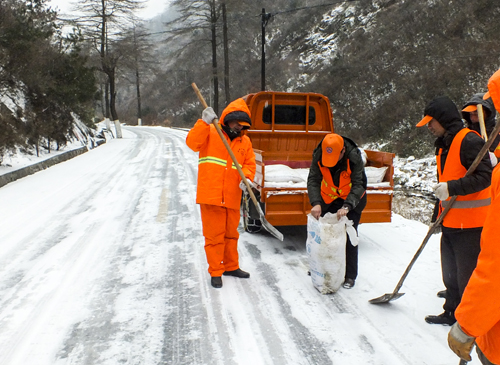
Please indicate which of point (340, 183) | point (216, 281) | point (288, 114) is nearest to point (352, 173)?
point (340, 183)

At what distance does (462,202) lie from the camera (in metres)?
2.85

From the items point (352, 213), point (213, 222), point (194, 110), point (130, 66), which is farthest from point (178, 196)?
point (194, 110)

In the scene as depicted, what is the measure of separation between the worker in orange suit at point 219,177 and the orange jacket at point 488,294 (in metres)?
2.60

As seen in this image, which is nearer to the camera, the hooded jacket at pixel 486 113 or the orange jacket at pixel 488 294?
the orange jacket at pixel 488 294

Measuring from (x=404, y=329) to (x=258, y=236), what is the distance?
283 cm

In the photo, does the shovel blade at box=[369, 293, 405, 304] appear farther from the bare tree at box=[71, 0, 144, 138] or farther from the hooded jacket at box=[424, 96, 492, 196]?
the bare tree at box=[71, 0, 144, 138]

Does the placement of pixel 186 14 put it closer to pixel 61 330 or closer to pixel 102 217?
pixel 102 217

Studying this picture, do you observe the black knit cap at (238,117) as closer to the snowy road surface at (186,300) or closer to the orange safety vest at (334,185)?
the orange safety vest at (334,185)

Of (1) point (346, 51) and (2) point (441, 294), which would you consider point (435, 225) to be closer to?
(2) point (441, 294)

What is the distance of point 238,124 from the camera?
12.9ft

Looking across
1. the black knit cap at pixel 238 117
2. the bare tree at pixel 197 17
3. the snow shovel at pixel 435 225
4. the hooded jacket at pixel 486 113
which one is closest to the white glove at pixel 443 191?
the snow shovel at pixel 435 225

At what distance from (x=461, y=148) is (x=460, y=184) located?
28cm

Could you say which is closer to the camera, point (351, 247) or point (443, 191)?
point (443, 191)

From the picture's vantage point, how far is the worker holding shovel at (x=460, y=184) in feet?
8.89
